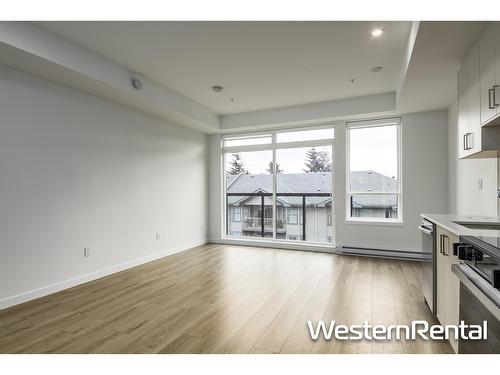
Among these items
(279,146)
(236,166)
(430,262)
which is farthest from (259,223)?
(430,262)

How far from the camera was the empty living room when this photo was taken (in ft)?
6.80

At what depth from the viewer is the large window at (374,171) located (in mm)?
5004

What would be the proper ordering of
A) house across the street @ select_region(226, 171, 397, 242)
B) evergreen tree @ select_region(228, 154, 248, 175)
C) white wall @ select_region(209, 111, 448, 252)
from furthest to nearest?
evergreen tree @ select_region(228, 154, 248, 175), house across the street @ select_region(226, 171, 397, 242), white wall @ select_region(209, 111, 448, 252)

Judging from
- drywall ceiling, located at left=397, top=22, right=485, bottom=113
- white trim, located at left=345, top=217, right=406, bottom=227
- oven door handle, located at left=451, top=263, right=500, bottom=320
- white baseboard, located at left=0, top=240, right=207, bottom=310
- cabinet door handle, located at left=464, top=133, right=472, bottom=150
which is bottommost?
white baseboard, located at left=0, top=240, right=207, bottom=310

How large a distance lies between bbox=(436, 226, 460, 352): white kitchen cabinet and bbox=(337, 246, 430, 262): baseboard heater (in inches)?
99.1

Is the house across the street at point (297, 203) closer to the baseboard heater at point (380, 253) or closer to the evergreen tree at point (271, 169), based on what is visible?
the evergreen tree at point (271, 169)

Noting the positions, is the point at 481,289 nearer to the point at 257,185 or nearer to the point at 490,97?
the point at 490,97

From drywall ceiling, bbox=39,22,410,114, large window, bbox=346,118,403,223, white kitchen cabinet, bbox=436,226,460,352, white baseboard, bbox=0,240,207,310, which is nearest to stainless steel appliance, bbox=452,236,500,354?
white kitchen cabinet, bbox=436,226,460,352

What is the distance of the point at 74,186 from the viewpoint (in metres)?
3.59

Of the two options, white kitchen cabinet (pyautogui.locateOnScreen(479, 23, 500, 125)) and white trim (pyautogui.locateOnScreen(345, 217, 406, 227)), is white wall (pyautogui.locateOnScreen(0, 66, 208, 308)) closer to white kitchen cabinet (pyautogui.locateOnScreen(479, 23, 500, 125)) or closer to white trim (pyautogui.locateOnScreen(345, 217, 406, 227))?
white trim (pyautogui.locateOnScreen(345, 217, 406, 227))

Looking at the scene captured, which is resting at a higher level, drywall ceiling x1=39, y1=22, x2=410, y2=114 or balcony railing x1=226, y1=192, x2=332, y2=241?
drywall ceiling x1=39, y1=22, x2=410, y2=114

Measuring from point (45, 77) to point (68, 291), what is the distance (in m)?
2.49

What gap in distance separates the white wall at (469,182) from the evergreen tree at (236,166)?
375 cm
